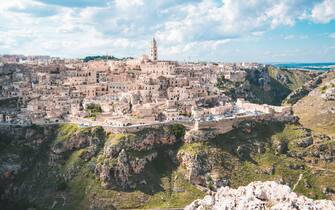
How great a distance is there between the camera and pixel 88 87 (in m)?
120

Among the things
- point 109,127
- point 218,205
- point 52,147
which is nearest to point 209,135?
point 109,127

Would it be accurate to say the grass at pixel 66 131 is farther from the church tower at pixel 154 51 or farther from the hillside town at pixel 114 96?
the church tower at pixel 154 51

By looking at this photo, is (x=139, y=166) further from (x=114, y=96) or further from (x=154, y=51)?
(x=154, y=51)

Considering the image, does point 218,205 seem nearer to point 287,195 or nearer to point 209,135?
point 287,195

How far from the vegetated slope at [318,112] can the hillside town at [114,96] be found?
2217 centimetres

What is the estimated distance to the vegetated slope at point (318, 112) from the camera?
129 m

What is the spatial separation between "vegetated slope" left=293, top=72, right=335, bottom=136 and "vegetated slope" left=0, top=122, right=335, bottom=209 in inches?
1035

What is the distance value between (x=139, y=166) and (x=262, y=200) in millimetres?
47596

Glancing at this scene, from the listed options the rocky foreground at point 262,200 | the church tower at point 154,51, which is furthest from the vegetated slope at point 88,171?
the church tower at point 154,51

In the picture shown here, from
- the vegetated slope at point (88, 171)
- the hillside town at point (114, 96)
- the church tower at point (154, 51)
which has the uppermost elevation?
the church tower at point (154, 51)

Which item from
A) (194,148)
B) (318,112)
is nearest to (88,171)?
(194,148)

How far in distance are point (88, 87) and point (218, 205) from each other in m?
79.9

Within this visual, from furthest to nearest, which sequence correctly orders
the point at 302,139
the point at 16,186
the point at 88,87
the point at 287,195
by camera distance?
the point at 88,87 < the point at 302,139 < the point at 16,186 < the point at 287,195

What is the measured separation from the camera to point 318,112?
5699 inches
